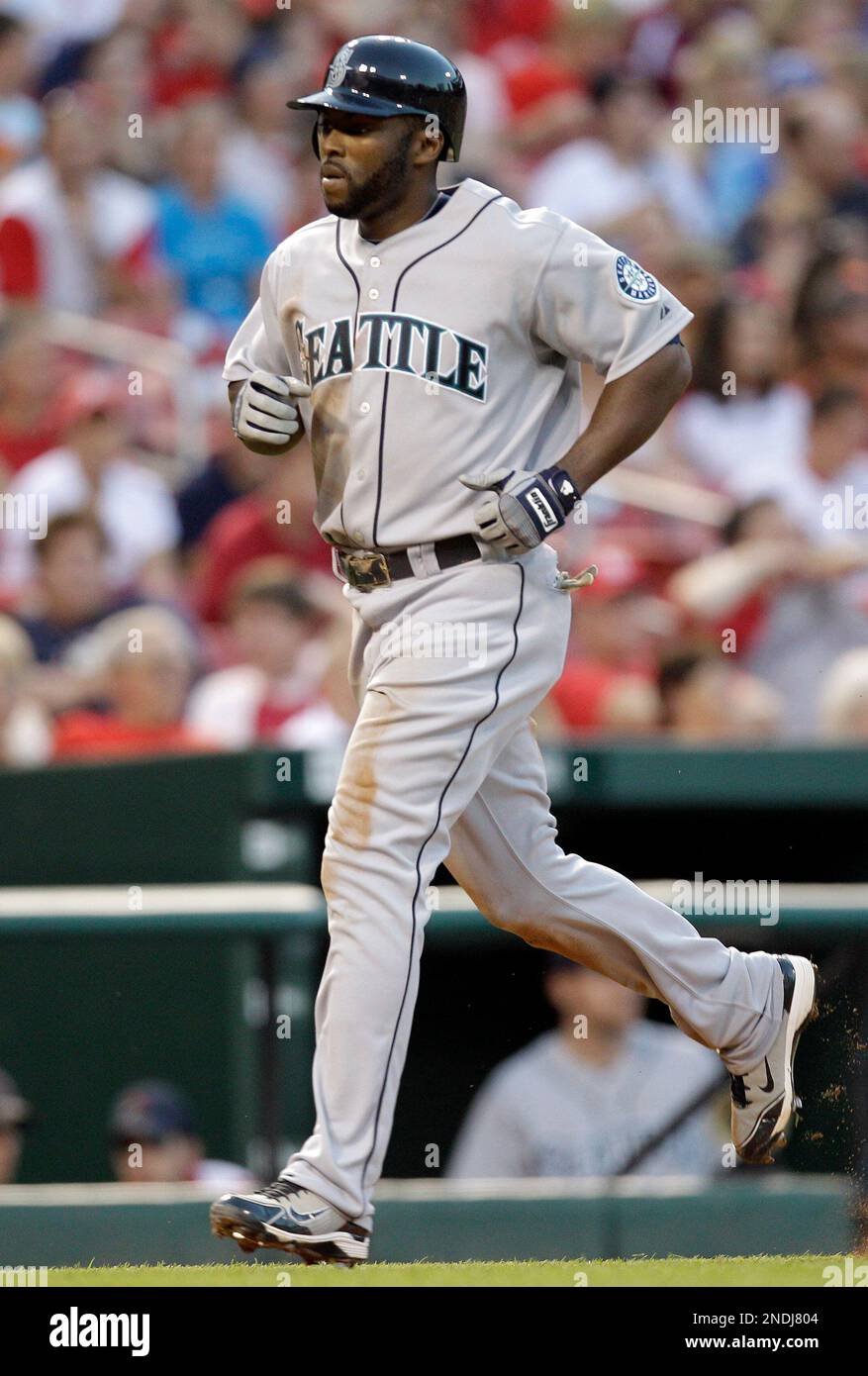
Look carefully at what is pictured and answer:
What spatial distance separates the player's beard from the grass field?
1.82 meters

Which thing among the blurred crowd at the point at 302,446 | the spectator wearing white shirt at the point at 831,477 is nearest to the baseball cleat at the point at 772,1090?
the blurred crowd at the point at 302,446

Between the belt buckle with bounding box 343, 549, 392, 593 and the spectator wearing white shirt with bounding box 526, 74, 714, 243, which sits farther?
the spectator wearing white shirt with bounding box 526, 74, 714, 243

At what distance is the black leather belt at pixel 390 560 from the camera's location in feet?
12.7

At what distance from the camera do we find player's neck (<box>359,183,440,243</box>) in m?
3.91

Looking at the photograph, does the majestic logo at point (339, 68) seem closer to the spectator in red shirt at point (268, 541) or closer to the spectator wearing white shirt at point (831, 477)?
the spectator in red shirt at point (268, 541)

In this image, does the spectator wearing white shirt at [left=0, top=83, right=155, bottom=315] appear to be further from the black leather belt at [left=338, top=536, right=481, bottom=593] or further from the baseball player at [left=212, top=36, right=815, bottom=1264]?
the black leather belt at [left=338, top=536, right=481, bottom=593]

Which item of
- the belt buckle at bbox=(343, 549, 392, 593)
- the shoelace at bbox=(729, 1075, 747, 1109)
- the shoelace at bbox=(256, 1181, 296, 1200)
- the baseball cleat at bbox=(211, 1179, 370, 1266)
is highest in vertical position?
the belt buckle at bbox=(343, 549, 392, 593)

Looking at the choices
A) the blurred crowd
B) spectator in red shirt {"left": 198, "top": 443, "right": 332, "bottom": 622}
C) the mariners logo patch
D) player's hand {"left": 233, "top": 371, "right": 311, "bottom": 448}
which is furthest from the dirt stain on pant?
spectator in red shirt {"left": 198, "top": 443, "right": 332, "bottom": 622}

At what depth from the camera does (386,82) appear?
3.79 metres
